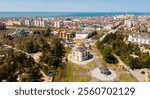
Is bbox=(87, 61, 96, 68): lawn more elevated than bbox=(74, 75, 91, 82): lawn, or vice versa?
bbox=(74, 75, 91, 82): lawn

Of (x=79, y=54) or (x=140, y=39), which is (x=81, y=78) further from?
(x=140, y=39)

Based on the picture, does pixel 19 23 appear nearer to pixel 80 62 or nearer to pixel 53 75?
pixel 80 62

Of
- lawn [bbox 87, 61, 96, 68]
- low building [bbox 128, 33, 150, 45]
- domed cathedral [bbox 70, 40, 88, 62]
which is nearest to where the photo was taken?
lawn [bbox 87, 61, 96, 68]

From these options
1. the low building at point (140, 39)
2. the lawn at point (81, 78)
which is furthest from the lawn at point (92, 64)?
the low building at point (140, 39)

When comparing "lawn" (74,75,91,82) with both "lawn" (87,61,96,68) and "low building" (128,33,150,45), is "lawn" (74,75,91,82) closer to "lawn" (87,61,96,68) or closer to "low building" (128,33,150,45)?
"lawn" (87,61,96,68)

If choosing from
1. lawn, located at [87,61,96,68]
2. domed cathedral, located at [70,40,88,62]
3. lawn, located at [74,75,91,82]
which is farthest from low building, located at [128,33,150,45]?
lawn, located at [74,75,91,82]

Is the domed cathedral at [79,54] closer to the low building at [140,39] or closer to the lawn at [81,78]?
the lawn at [81,78]

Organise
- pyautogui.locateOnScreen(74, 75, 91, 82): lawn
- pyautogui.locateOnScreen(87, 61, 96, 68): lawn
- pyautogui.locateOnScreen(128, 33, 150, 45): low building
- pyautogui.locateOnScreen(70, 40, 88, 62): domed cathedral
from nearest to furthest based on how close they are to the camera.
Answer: pyautogui.locateOnScreen(74, 75, 91, 82): lawn < pyautogui.locateOnScreen(87, 61, 96, 68): lawn < pyautogui.locateOnScreen(70, 40, 88, 62): domed cathedral < pyautogui.locateOnScreen(128, 33, 150, 45): low building

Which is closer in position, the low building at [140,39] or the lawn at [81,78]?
the lawn at [81,78]

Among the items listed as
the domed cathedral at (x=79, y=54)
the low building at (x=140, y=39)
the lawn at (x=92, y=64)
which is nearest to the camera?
the lawn at (x=92, y=64)

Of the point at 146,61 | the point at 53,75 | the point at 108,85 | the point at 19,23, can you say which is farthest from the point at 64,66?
the point at 19,23

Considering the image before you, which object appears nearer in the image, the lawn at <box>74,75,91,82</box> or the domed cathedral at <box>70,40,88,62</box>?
the lawn at <box>74,75,91,82</box>
